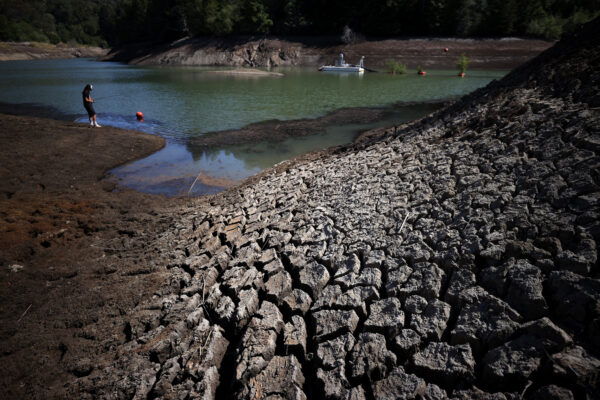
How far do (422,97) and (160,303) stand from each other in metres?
19.6

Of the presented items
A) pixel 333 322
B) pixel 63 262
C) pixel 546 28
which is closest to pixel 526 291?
pixel 333 322

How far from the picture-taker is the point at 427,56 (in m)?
40.0

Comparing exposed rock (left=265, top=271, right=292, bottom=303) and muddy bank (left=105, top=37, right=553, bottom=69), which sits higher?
muddy bank (left=105, top=37, right=553, bottom=69)

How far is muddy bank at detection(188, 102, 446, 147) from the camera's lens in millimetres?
11780

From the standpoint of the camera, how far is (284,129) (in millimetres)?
12906

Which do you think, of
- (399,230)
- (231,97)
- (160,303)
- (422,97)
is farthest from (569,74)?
(231,97)

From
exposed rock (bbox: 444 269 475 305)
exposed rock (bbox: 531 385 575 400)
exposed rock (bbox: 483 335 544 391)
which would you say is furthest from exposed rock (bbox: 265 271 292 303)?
exposed rock (bbox: 531 385 575 400)

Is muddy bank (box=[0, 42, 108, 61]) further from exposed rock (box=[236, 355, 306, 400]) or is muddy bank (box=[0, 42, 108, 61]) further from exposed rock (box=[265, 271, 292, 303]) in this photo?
exposed rock (box=[236, 355, 306, 400])

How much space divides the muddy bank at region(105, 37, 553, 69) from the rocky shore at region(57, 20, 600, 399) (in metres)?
39.6

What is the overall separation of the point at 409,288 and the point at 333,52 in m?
47.9

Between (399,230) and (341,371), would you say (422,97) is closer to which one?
(399,230)

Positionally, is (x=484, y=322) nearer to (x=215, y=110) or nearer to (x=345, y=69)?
(x=215, y=110)

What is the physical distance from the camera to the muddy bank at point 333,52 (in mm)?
38719

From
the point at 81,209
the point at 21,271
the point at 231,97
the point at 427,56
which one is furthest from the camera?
the point at 427,56
